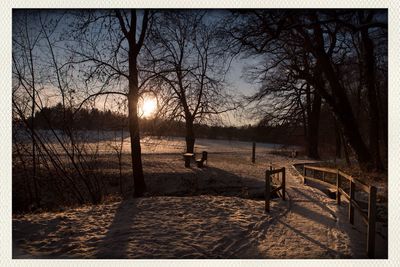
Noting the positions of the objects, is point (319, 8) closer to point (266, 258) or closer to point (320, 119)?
point (266, 258)

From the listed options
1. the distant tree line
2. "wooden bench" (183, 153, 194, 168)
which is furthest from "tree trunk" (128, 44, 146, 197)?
"wooden bench" (183, 153, 194, 168)

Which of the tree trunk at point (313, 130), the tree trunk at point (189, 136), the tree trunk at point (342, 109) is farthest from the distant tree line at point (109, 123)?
the tree trunk at point (313, 130)

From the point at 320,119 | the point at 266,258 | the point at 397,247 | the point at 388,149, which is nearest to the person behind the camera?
the point at 266,258

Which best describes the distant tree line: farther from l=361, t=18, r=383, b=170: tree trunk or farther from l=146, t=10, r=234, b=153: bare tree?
l=361, t=18, r=383, b=170: tree trunk

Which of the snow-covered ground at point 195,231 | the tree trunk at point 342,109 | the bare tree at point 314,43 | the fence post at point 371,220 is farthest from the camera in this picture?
the tree trunk at point 342,109

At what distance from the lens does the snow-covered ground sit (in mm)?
3996

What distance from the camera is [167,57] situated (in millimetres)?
6590

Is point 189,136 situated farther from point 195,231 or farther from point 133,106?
point 195,231

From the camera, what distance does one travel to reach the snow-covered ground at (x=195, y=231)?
400 cm

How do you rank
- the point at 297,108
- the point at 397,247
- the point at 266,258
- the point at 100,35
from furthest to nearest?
1. the point at 297,108
2. the point at 100,35
3. the point at 397,247
4. the point at 266,258

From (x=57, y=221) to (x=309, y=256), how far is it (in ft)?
14.4

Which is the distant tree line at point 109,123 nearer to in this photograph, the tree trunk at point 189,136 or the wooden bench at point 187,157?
the tree trunk at point 189,136

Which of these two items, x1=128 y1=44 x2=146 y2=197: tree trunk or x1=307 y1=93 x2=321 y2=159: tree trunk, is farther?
x1=307 y1=93 x2=321 y2=159: tree trunk
